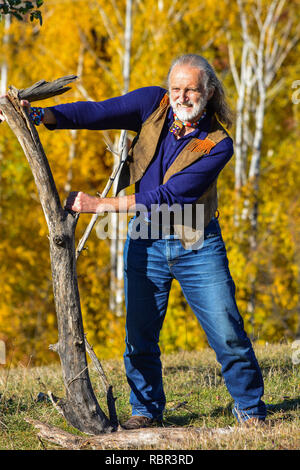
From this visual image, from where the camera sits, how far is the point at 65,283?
139 inches

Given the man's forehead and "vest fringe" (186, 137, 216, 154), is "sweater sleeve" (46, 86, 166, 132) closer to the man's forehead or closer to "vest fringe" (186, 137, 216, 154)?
the man's forehead

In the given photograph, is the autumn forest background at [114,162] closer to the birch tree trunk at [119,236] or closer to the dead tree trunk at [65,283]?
the birch tree trunk at [119,236]

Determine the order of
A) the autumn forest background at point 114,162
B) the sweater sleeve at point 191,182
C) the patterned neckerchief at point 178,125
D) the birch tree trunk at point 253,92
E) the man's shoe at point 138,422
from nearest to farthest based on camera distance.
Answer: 1. the sweater sleeve at point 191,182
2. the patterned neckerchief at point 178,125
3. the man's shoe at point 138,422
4. the autumn forest background at point 114,162
5. the birch tree trunk at point 253,92

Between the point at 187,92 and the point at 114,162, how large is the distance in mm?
9068

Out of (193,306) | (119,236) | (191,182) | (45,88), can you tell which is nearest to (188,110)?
(191,182)

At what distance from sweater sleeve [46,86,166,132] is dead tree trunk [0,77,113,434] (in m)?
0.15

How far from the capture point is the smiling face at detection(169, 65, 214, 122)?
3.53 metres

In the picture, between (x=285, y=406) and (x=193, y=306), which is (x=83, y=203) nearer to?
(x=193, y=306)

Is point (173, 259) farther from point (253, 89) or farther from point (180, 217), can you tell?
point (253, 89)

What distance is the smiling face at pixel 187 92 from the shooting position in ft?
11.6

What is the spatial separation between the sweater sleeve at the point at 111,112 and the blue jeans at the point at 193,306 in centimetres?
73

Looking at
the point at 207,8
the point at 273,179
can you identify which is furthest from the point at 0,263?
the point at 207,8

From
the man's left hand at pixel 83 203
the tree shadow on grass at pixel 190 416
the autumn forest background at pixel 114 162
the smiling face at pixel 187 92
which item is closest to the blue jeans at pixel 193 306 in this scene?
the tree shadow on grass at pixel 190 416

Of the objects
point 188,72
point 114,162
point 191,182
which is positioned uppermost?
point 114,162
